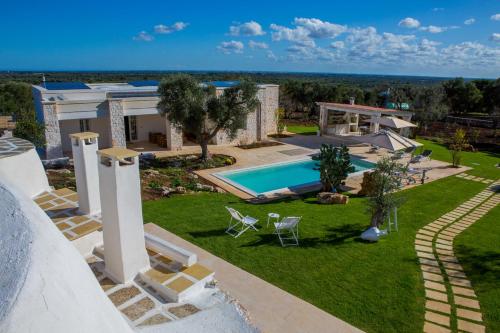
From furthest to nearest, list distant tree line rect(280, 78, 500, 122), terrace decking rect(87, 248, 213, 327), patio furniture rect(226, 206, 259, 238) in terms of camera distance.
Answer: distant tree line rect(280, 78, 500, 122), patio furniture rect(226, 206, 259, 238), terrace decking rect(87, 248, 213, 327)

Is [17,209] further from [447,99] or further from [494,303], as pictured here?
[447,99]

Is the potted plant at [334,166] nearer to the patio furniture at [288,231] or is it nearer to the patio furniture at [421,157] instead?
the patio furniture at [288,231]

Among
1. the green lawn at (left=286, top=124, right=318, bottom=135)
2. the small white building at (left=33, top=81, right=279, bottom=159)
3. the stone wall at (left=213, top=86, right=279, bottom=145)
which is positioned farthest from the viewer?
the green lawn at (left=286, top=124, right=318, bottom=135)

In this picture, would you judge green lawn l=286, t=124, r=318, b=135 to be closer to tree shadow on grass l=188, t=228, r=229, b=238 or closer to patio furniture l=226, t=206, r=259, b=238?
patio furniture l=226, t=206, r=259, b=238

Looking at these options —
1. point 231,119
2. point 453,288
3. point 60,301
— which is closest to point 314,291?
point 453,288

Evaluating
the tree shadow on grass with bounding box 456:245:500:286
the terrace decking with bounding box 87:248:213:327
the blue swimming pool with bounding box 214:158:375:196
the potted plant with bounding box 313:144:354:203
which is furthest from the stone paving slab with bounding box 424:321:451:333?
the blue swimming pool with bounding box 214:158:375:196

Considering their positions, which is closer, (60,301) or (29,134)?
(60,301)
